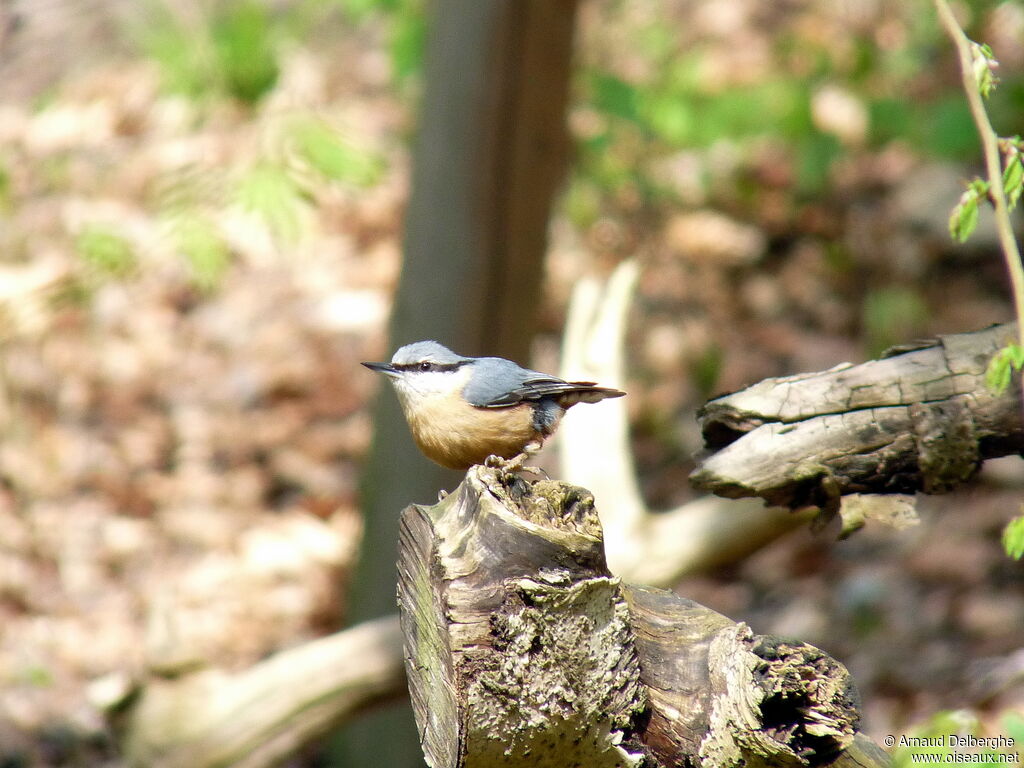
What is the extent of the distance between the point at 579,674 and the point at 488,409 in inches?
54.8

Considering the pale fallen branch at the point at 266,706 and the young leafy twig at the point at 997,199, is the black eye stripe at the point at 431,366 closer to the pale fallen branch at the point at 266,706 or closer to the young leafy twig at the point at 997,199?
the pale fallen branch at the point at 266,706

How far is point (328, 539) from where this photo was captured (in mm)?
6176

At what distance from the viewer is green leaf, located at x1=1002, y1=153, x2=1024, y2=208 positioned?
61.7 inches

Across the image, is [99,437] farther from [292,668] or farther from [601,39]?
[601,39]

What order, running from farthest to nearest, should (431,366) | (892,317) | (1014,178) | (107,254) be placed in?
1. (892,317)
2. (107,254)
3. (431,366)
4. (1014,178)

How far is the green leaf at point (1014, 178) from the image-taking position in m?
1.57

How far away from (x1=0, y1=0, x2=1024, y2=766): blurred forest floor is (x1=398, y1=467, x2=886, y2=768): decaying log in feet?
8.37

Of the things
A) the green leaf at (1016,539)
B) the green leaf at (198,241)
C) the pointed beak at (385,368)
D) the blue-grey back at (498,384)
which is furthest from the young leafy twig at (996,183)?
the green leaf at (198,241)

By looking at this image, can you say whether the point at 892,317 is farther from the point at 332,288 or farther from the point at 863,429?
the point at 863,429

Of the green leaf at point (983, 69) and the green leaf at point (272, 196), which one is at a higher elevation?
the green leaf at point (272, 196)

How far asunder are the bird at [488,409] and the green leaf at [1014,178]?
4.65 ft

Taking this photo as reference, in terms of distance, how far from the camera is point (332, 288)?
7.28 metres

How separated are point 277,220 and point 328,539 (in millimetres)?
2749

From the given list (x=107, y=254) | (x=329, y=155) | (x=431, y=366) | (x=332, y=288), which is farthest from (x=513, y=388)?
(x=332, y=288)
